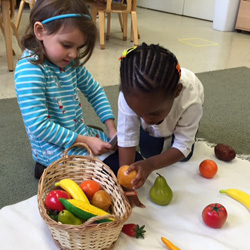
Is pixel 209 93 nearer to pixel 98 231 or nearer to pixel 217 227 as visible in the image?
pixel 217 227

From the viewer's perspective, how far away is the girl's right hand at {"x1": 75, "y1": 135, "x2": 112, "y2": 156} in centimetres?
103

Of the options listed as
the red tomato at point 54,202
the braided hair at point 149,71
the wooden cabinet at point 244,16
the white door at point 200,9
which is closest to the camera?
the braided hair at point 149,71

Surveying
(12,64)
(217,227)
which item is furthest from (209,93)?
(12,64)

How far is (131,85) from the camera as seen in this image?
28.0 inches

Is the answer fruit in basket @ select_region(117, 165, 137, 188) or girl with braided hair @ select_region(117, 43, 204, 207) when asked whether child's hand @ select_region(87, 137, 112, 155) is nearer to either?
girl with braided hair @ select_region(117, 43, 204, 207)

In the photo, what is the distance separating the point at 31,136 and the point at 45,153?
74 millimetres

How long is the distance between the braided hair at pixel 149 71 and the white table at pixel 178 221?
0.39m

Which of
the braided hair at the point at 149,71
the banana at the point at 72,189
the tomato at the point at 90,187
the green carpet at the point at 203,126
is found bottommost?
the green carpet at the point at 203,126

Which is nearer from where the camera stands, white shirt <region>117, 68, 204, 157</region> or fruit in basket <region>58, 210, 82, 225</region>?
fruit in basket <region>58, 210, 82, 225</region>

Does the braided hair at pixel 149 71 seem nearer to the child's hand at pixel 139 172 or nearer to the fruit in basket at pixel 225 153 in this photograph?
the child's hand at pixel 139 172

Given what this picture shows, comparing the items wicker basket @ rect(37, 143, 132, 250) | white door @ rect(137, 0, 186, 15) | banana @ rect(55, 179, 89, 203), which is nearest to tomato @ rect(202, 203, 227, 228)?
wicker basket @ rect(37, 143, 132, 250)

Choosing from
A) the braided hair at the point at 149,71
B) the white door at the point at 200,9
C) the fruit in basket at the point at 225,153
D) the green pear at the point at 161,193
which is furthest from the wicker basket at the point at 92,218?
the white door at the point at 200,9

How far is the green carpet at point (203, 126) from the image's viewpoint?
108 cm

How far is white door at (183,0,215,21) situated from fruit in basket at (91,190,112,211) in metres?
4.15
